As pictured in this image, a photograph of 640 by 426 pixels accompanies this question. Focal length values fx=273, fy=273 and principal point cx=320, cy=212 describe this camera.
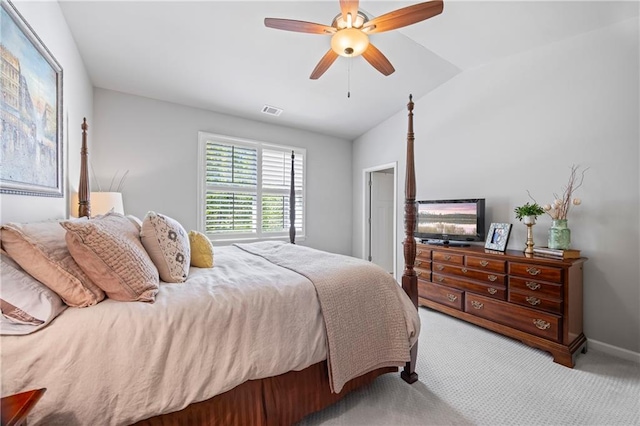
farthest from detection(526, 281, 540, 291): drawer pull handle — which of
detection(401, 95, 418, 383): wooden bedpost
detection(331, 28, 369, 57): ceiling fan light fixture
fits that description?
detection(331, 28, 369, 57): ceiling fan light fixture

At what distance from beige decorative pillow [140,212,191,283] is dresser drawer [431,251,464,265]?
2647mm

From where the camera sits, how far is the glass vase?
7.82 feet

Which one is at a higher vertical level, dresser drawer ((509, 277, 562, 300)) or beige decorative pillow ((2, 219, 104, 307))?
beige decorative pillow ((2, 219, 104, 307))

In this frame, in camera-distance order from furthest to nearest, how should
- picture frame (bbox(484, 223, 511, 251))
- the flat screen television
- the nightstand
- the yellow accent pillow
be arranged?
the flat screen television → picture frame (bbox(484, 223, 511, 251)) → the yellow accent pillow → the nightstand

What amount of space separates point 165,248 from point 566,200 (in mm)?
3354

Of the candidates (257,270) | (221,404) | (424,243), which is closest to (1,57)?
(257,270)

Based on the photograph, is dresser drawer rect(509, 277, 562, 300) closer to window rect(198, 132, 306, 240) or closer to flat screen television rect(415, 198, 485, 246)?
flat screen television rect(415, 198, 485, 246)

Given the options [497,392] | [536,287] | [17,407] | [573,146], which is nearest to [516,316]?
[536,287]

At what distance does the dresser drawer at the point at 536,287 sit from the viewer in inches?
88.5

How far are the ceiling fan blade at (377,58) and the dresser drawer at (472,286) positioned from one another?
2238 millimetres

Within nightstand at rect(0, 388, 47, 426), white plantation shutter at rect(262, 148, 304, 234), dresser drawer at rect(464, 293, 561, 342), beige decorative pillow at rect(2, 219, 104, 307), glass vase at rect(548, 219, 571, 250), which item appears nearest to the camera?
nightstand at rect(0, 388, 47, 426)

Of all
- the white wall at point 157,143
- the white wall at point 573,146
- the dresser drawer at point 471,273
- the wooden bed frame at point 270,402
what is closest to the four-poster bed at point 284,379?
the wooden bed frame at point 270,402

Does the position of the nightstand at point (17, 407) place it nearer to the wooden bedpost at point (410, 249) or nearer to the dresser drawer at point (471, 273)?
the wooden bedpost at point (410, 249)

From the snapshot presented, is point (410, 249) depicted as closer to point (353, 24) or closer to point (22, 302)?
point (353, 24)
